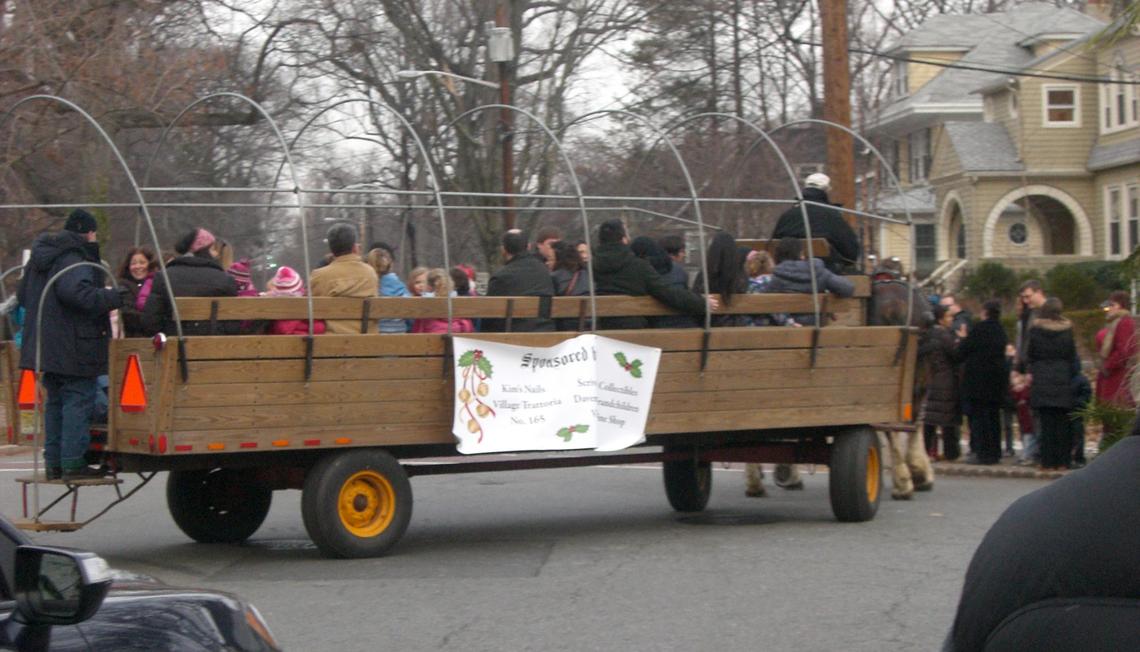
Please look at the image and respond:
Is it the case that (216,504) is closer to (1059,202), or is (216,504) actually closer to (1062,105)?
(1062,105)

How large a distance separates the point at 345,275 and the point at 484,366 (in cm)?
113

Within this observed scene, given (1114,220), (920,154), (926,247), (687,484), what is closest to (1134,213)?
(1114,220)

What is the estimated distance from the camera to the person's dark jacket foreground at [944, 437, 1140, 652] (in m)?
2.29

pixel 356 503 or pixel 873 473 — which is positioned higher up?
pixel 356 503

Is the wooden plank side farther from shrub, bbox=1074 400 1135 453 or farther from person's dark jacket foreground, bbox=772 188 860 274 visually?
shrub, bbox=1074 400 1135 453

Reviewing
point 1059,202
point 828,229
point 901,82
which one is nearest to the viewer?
point 828,229

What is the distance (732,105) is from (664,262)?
24447 mm

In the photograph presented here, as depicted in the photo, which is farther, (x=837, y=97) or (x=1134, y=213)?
(x=1134, y=213)

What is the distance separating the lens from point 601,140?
20422 mm

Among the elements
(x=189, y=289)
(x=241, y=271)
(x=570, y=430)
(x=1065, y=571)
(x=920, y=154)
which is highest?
(x=920, y=154)

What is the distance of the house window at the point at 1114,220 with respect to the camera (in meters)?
40.2

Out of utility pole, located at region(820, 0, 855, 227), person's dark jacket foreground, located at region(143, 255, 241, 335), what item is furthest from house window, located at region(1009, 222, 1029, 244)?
person's dark jacket foreground, located at region(143, 255, 241, 335)

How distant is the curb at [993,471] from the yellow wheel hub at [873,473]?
4.09 metres

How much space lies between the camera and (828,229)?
39.9ft
